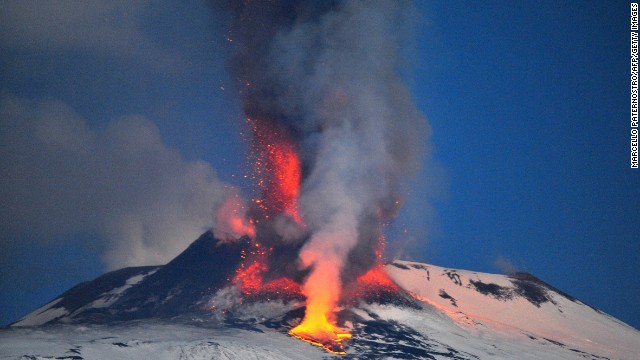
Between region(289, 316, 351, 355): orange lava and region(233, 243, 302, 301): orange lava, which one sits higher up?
region(233, 243, 302, 301): orange lava

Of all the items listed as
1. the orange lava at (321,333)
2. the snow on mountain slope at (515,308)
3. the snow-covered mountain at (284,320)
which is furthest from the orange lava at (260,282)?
the snow on mountain slope at (515,308)

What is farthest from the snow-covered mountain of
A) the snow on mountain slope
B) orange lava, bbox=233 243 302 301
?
orange lava, bbox=233 243 302 301

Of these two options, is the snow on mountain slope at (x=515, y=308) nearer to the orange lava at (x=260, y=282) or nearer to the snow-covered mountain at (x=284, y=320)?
the snow-covered mountain at (x=284, y=320)

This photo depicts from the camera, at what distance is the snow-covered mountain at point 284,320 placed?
44938 millimetres

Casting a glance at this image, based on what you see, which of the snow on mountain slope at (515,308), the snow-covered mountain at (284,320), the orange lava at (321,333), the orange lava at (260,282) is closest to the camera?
the snow-covered mountain at (284,320)

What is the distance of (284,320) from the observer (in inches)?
2264

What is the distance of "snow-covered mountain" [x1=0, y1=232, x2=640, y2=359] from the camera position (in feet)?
147

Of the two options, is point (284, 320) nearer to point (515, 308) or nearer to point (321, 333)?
point (321, 333)

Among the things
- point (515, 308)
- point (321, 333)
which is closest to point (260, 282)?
point (321, 333)

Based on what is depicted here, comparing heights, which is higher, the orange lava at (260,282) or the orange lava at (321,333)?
the orange lava at (260,282)

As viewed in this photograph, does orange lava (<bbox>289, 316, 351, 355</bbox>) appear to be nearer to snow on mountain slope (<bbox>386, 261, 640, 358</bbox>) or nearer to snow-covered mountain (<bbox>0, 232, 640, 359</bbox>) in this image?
snow-covered mountain (<bbox>0, 232, 640, 359</bbox>)

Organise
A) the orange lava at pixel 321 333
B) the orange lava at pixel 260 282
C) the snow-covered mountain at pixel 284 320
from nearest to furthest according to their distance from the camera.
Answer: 1. the snow-covered mountain at pixel 284 320
2. the orange lava at pixel 321 333
3. the orange lava at pixel 260 282

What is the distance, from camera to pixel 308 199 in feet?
216

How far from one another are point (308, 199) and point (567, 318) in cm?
4515
